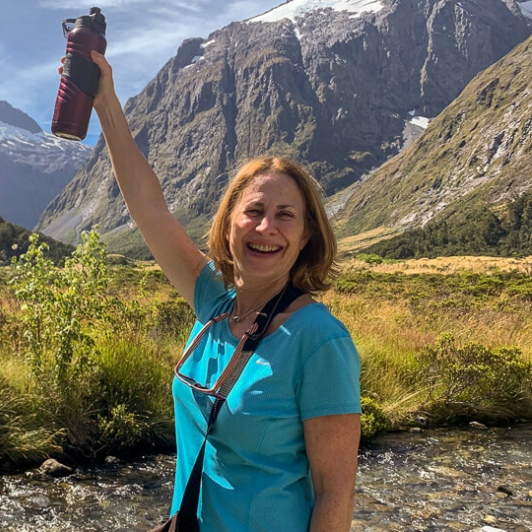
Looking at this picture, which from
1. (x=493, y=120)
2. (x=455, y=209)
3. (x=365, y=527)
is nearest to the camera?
(x=365, y=527)

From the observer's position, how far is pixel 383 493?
584 centimetres

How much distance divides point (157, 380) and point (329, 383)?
5.82m

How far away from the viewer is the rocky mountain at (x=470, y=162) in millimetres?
146750

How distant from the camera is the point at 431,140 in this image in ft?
652

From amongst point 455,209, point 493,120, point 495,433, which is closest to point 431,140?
point 493,120

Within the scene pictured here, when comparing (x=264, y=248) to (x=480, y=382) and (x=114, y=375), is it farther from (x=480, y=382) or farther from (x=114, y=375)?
(x=480, y=382)

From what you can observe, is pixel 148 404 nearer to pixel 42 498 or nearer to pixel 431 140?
pixel 42 498

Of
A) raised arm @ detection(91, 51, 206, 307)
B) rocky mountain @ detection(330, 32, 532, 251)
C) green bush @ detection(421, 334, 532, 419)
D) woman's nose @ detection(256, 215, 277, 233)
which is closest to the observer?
woman's nose @ detection(256, 215, 277, 233)

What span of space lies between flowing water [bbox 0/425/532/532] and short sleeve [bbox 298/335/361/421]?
3.74 metres

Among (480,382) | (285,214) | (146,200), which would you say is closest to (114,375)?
(146,200)

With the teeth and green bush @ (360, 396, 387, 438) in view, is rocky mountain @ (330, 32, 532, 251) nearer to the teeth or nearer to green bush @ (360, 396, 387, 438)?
green bush @ (360, 396, 387, 438)

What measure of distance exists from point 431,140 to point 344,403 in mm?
208962

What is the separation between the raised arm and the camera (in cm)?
274

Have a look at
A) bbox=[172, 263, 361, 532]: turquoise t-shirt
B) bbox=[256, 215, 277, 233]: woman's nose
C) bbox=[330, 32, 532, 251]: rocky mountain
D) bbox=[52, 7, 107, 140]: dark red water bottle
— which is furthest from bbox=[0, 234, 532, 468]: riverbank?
bbox=[330, 32, 532, 251]: rocky mountain
